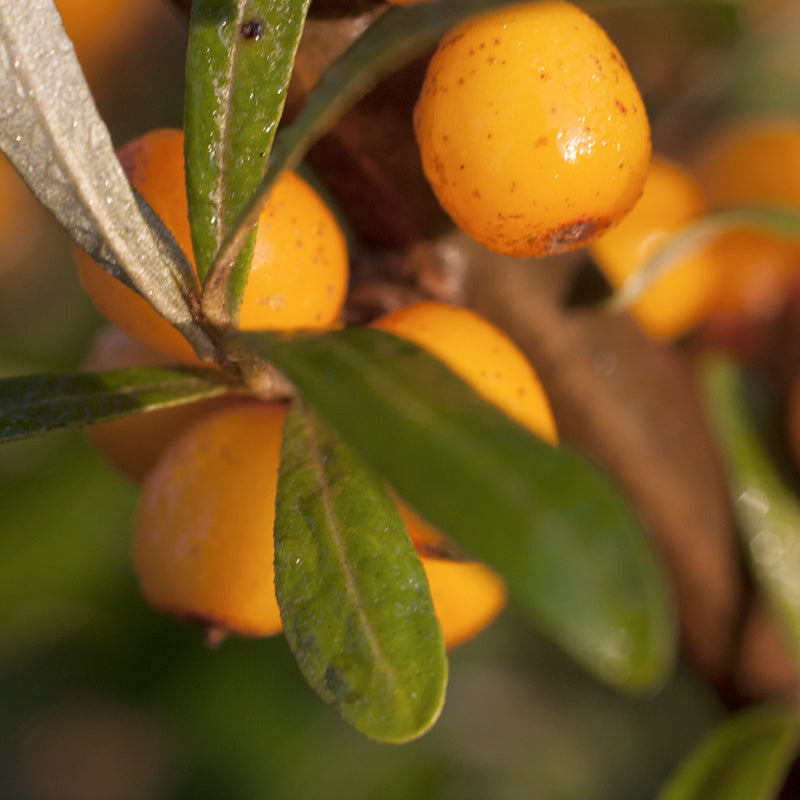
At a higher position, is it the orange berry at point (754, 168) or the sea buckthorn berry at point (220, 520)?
the sea buckthorn berry at point (220, 520)

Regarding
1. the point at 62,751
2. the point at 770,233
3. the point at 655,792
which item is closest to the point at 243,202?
the point at 770,233

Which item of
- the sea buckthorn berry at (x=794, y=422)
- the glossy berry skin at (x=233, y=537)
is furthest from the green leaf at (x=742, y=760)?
the glossy berry skin at (x=233, y=537)

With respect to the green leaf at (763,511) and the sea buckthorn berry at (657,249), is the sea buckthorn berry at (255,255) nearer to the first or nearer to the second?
the sea buckthorn berry at (657,249)

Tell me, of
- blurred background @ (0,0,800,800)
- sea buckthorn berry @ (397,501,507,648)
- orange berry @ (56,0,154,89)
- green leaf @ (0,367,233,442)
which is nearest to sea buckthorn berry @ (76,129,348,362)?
green leaf @ (0,367,233,442)

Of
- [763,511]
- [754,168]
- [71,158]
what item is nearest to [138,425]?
[71,158]

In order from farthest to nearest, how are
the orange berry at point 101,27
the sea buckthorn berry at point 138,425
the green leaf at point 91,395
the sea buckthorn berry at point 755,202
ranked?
the orange berry at point 101,27
the sea buckthorn berry at point 755,202
the sea buckthorn berry at point 138,425
the green leaf at point 91,395

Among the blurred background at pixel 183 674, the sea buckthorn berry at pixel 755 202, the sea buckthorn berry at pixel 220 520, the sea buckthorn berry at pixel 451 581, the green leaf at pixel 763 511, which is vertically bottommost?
the blurred background at pixel 183 674

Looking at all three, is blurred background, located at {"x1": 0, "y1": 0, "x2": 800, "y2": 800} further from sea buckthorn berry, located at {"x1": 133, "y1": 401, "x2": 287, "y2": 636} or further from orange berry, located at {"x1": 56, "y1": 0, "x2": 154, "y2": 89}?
sea buckthorn berry, located at {"x1": 133, "y1": 401, "x2": 287, "y2": 636}

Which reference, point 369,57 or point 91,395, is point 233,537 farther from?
point 369,57
